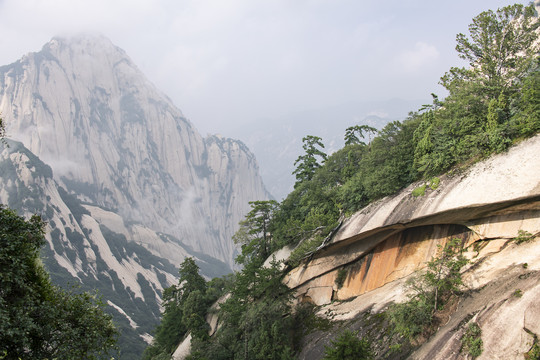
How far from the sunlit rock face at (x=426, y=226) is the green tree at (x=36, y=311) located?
18.0 meters

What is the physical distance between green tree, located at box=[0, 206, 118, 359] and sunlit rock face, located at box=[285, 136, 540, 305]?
18.0 metres

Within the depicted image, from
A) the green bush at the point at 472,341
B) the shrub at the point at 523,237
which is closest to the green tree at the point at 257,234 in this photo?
the shrub at the point at 523,237

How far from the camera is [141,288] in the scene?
118 metres

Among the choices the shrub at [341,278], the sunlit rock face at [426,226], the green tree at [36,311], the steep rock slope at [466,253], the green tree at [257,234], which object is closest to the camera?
the green tree at [36,311]

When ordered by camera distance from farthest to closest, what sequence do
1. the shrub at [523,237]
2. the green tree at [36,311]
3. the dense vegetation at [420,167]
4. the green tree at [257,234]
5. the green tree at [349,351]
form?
the green tree at [257,234], the dense vegetation at [420,167], the shrub at [523,237], the green tree at [349,351], the green tree at [36,311]

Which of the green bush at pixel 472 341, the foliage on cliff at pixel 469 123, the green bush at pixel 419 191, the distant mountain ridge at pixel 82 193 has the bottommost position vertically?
the green bush at pixel 472 341

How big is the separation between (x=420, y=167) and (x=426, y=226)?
4.12 metres

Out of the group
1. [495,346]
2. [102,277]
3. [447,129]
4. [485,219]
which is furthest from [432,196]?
[102,277]

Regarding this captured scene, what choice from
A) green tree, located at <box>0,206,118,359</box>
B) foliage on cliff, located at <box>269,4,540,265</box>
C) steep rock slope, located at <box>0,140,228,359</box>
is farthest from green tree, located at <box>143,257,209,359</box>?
steep rock slope, located at <box>0,140,228,359</box>

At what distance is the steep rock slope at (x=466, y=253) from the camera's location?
46.2 ft

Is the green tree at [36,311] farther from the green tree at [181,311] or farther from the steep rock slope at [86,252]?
the steep rock slope at [86,252]

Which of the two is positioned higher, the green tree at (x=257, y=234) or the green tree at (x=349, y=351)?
the green tree at (x=257, y=234)

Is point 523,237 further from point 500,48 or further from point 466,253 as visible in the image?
point 500,48

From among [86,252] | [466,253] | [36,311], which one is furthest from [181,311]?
[86,252]
